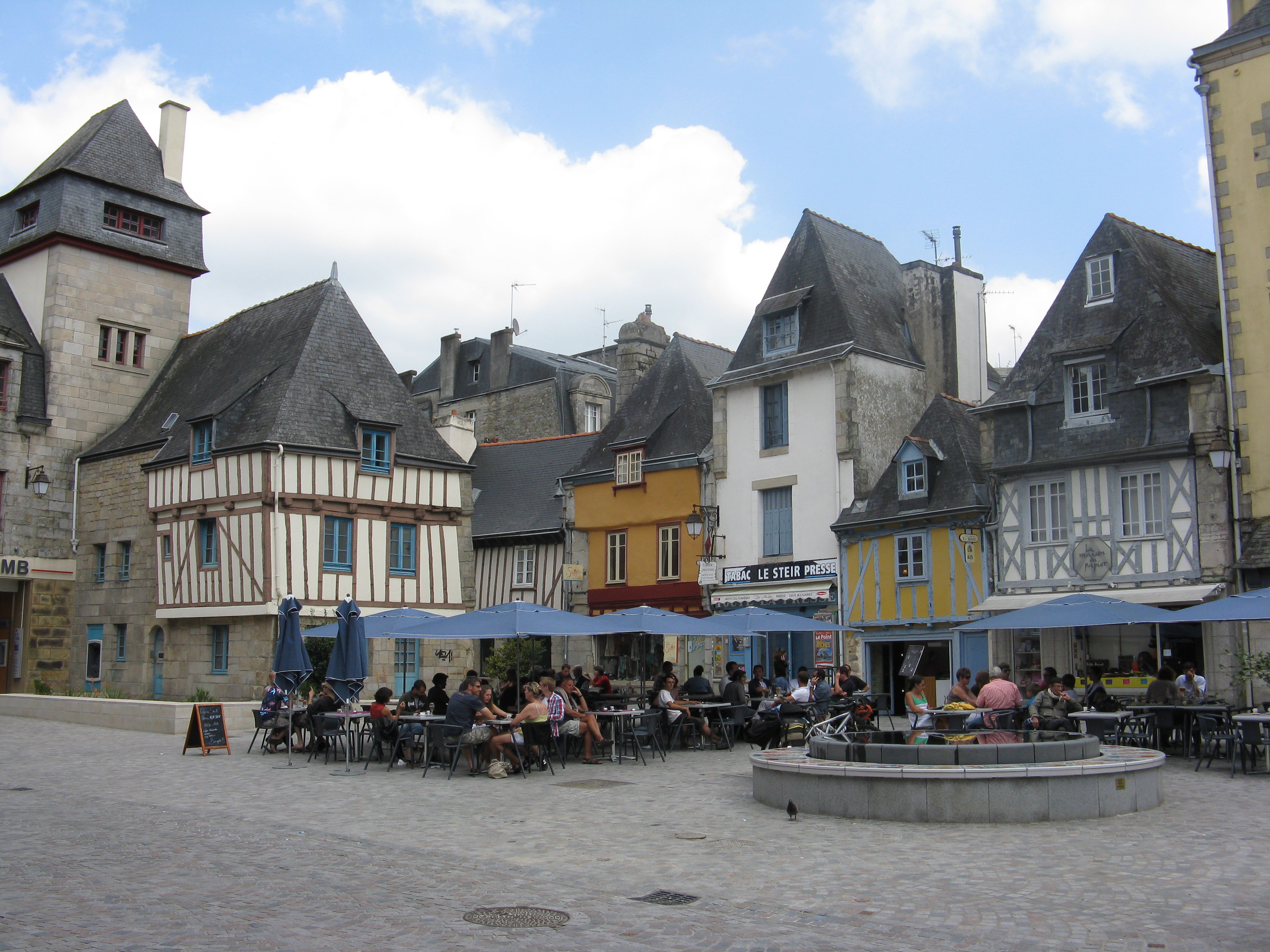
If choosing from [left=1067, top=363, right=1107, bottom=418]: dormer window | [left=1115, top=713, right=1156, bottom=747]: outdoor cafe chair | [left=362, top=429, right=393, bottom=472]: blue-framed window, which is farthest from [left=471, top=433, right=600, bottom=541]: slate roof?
[left=1115, top=713, right=1156, bottom=747]: outdoor cafe chair

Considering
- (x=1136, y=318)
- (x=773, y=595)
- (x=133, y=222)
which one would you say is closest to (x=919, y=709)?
(x=1136, y=318)

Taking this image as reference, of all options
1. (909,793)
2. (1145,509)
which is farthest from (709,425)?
(909,793)

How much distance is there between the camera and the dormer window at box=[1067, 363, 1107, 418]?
1872 cm

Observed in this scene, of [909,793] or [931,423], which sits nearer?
[909,793]

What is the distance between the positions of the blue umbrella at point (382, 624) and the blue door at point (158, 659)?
845cm

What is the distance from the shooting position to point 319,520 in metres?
21.7

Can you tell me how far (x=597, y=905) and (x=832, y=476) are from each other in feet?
56.4

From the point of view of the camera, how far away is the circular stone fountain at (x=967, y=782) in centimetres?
823

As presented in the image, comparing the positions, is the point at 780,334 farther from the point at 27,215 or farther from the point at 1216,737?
the point at 27,215

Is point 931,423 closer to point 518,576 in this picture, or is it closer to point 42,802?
point 518,576

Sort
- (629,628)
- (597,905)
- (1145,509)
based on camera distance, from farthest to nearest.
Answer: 1. (1145,509)
2. (629,628)
3. (597,905)

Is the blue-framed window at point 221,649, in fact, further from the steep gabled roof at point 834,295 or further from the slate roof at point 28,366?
the steep gabled roof at point 834,295

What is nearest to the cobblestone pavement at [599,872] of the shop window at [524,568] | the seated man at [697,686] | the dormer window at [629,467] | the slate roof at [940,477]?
the seated man at [697,686]

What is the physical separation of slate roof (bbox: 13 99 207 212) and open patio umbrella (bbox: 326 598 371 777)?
17122 millimetres
